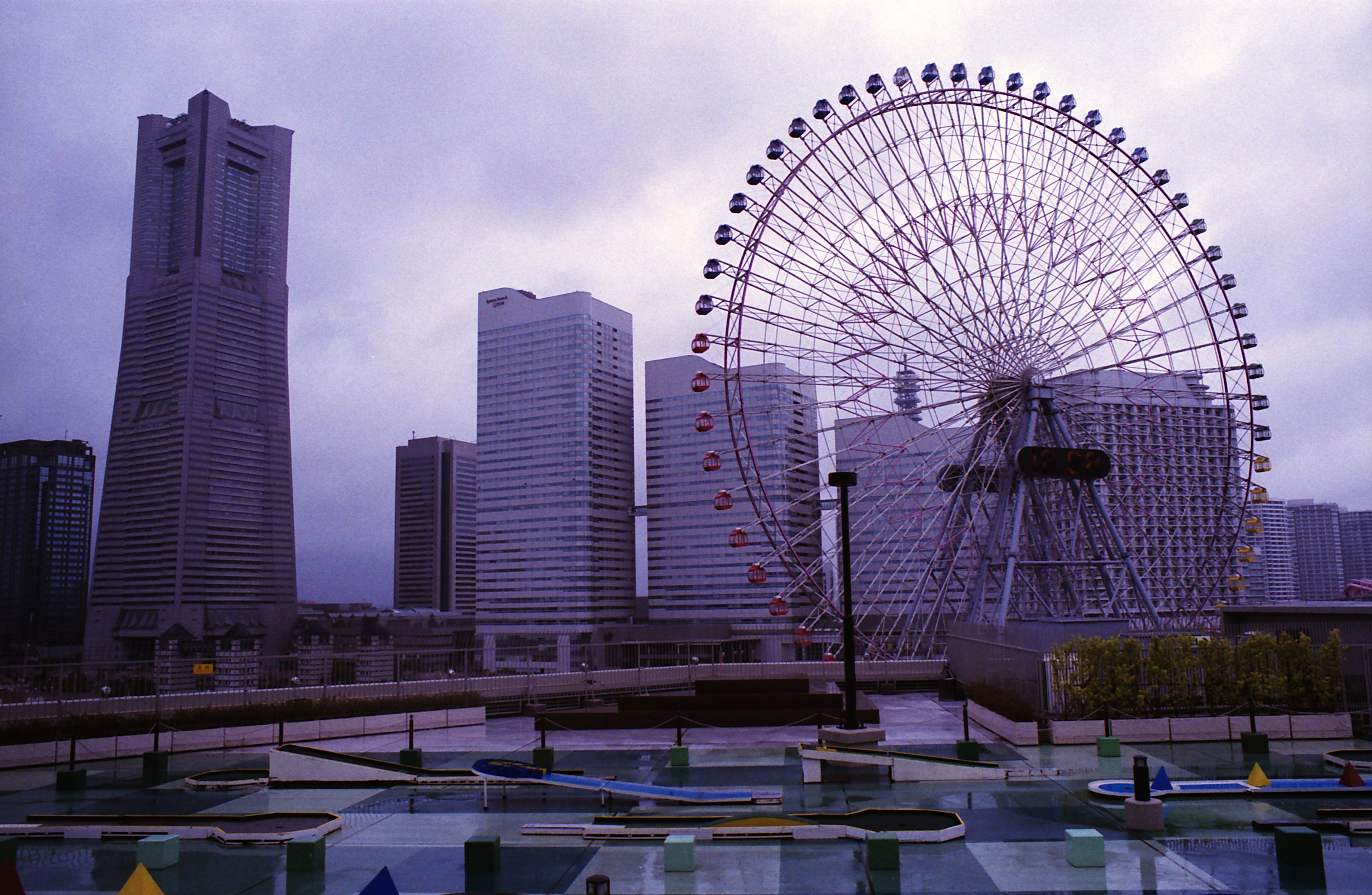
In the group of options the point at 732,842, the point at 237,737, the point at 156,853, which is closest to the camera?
the point at 156,853

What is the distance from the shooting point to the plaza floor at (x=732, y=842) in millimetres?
11516

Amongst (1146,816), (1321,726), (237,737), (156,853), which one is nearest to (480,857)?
(156,853)

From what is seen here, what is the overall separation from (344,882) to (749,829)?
5.11 metres

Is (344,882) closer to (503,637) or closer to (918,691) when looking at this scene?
(918,691)

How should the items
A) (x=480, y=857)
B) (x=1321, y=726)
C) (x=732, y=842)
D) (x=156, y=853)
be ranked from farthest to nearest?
1. (x=1321, y=726)
2. (x=732, y=842)
3. (x=156, y=853)
4. (x=480, y=857)

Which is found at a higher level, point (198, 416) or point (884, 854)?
point (198, 416)

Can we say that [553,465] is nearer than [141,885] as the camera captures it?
No

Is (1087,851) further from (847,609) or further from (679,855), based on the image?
(847,609)

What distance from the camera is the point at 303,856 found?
1218 centimetres

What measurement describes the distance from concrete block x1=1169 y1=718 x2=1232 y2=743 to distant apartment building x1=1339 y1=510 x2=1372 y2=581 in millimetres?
171779

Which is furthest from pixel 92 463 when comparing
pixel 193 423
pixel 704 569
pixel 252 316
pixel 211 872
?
pixel 211 872

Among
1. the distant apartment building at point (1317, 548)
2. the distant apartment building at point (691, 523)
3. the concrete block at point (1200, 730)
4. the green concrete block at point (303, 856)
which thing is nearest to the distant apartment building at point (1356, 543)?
the distant apartment building at point (1317, 548)

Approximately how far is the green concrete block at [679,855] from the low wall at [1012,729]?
11735mm

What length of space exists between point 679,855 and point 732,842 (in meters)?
1.83
